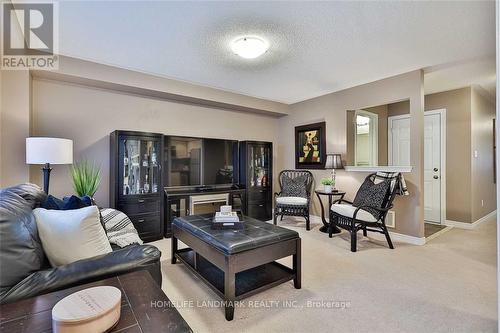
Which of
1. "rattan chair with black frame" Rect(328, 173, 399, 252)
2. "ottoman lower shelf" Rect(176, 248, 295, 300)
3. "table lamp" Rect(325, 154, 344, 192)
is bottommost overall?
"ottoman lower shelf" Rect(176, 248, 295, 300)

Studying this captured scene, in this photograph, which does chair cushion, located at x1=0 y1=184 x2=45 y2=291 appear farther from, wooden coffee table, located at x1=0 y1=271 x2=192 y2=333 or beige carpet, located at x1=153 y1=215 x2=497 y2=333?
beige carpet, located at x1=153 y1=215 x2=497 y2=333

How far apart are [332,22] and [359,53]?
2.73ft

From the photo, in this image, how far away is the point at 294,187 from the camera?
4.71 meters

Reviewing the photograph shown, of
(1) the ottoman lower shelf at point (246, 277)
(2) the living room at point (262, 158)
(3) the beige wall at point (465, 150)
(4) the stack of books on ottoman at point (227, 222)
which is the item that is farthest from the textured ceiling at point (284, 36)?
(1) the ottoman lower shelf at point (246, 277)

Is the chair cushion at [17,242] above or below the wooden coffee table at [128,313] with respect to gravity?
above

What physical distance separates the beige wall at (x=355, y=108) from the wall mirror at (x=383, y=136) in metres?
0.62

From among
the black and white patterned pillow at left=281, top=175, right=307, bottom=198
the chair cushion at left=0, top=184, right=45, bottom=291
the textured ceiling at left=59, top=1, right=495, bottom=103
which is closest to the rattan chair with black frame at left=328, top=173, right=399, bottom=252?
the black and white patterned pillow at left=281, top=175, right=307, bottom=198

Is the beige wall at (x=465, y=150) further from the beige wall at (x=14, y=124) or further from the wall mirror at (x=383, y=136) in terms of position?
the beige wall at (x=14, y=124)

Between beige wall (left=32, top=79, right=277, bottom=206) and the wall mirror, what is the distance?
326 centimetres

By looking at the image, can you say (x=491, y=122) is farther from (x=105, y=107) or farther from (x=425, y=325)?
(x=105, y=107)

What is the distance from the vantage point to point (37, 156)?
2.49 metres

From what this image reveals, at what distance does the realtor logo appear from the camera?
2.14 meters

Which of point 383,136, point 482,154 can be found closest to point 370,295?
point 383,136

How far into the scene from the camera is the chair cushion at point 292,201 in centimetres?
418
